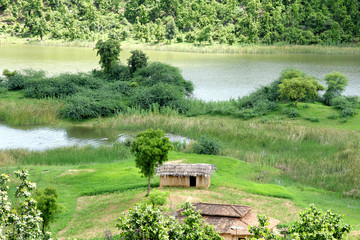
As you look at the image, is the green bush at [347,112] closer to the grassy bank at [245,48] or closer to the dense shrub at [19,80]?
the dense shrub at [19,80]

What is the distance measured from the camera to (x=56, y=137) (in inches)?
1398

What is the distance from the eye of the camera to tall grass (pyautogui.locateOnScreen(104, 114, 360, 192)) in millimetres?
25562

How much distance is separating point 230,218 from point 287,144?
14.2 m

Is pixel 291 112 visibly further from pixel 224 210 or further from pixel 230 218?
pixel 230 218

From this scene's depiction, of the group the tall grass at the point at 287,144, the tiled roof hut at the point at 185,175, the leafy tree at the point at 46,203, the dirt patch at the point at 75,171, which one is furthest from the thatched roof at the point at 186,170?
the leafy tree at the point at 46,203

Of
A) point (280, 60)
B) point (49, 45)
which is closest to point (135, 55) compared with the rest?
point (280, 60)

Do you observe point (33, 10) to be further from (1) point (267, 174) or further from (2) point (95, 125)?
(1) point (267, 174)

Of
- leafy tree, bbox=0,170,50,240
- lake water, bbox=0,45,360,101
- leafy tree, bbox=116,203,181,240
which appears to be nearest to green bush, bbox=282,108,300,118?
lake water, bbox=0,45,360,101

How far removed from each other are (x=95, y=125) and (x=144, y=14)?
218 ft

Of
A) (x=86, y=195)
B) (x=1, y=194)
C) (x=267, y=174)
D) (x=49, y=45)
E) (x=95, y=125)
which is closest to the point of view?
(x=1, y=194)

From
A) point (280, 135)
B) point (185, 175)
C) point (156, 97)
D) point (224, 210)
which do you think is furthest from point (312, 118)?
point (224, 210)

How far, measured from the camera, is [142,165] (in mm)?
21469

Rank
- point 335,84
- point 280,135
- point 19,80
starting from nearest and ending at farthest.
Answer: point 280,135
point 335,84
point 19,80

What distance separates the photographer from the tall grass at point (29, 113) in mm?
39125
